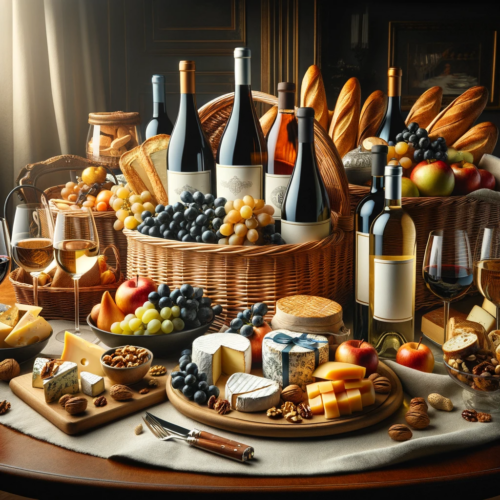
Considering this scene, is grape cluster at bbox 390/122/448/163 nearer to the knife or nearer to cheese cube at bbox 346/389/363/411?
cheese cube at bbox 346/389/363/411

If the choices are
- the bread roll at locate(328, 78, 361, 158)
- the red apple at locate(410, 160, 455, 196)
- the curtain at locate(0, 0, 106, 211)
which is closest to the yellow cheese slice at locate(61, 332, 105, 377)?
the red apple at locate(410, 160, 455, 196)

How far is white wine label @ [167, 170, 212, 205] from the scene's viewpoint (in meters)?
1.26

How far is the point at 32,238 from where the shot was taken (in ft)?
3.73

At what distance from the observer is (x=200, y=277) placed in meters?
1.15

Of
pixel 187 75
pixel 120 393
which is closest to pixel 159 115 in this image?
pixel 187 75

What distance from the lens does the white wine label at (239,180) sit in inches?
48.5

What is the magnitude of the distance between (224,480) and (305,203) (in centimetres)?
62

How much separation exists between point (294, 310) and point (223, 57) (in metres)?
3.35

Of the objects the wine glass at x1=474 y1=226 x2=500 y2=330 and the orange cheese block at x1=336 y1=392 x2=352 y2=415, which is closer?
the orange cheese block at x1=336 y1=392 x2=352 y2=415

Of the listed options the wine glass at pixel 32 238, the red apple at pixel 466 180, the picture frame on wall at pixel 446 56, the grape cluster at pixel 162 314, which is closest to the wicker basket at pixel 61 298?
the wine glass at pixel 32 238

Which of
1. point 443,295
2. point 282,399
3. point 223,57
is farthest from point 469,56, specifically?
point 282,399

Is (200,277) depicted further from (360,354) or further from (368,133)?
(368,133)

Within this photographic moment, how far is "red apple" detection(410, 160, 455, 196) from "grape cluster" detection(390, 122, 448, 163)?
0.17 ft

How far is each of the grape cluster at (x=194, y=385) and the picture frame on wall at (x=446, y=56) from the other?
3855mm
